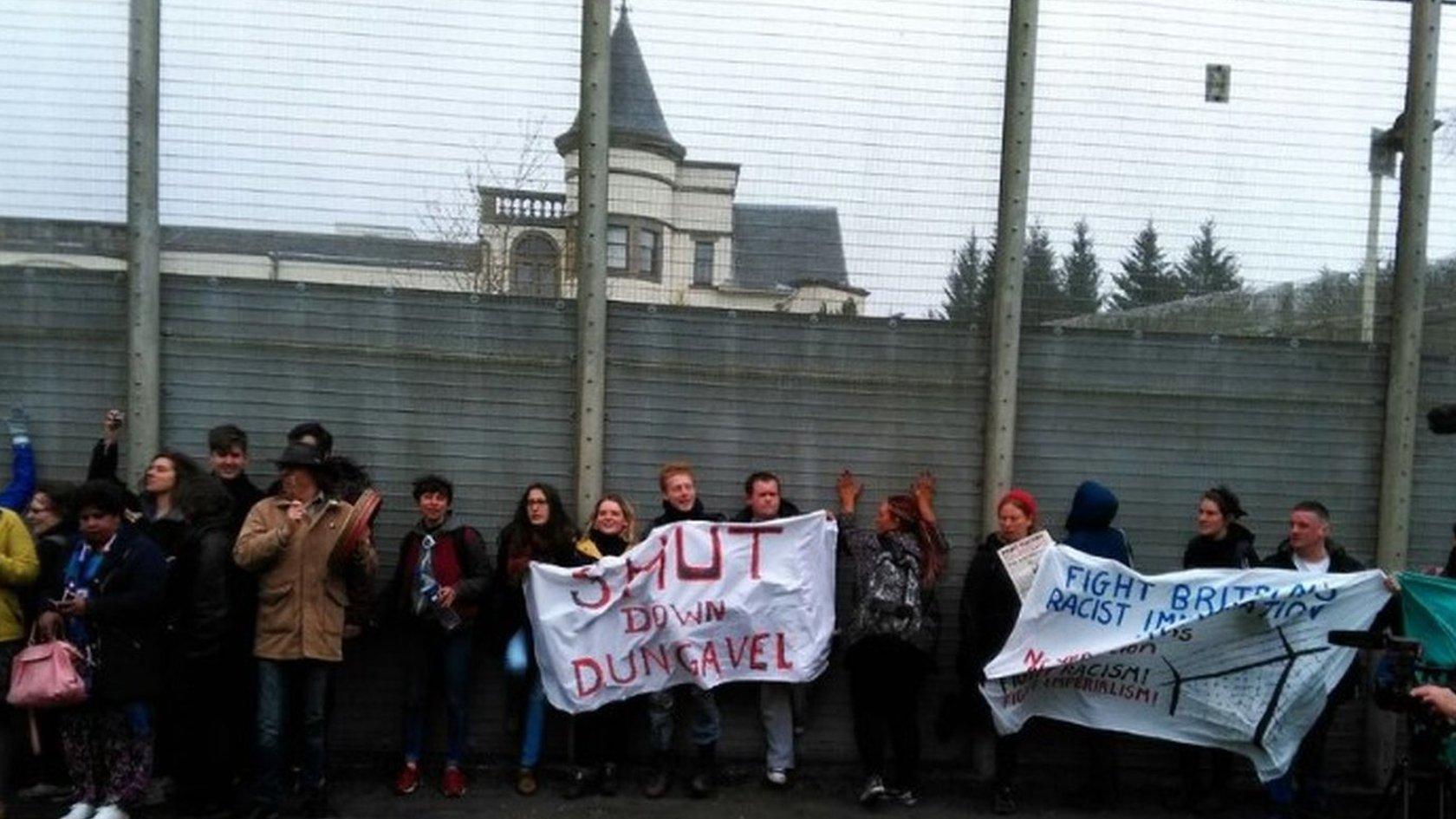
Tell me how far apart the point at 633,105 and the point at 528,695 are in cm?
354

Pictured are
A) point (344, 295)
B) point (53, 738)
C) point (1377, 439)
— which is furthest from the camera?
point (1377, 439)

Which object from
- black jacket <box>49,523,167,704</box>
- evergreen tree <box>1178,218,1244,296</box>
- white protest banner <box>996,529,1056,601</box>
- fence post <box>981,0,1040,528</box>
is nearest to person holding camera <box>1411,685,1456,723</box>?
white protest banner <box>996,529,1056,601</box>

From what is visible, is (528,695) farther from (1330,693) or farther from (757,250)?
(1330,693)

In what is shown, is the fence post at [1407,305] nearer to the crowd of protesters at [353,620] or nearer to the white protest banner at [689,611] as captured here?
the crowd of protesters at [353,620]

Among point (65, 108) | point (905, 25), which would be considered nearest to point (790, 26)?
point (905, 25)

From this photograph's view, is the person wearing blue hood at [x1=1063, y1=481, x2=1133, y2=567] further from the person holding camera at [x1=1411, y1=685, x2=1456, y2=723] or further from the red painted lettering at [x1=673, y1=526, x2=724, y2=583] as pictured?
the red painted lettering at [x1=673, y1=526, x2=724, y2=583]

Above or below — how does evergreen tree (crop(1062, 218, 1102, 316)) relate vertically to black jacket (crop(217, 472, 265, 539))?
above

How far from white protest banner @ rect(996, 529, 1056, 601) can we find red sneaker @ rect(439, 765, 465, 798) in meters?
3.26

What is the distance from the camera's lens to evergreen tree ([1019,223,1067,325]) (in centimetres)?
696

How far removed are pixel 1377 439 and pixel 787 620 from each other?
13.1ft

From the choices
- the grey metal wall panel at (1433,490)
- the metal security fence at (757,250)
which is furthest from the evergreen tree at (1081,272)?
the grey metal wall panel at (1433,490)

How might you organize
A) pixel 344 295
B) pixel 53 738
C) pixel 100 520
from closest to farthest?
pixel 100 520
pixel 53 738
pixel 344 295

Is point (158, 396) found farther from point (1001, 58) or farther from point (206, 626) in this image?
point (1001, 58)

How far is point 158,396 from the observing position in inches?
255
